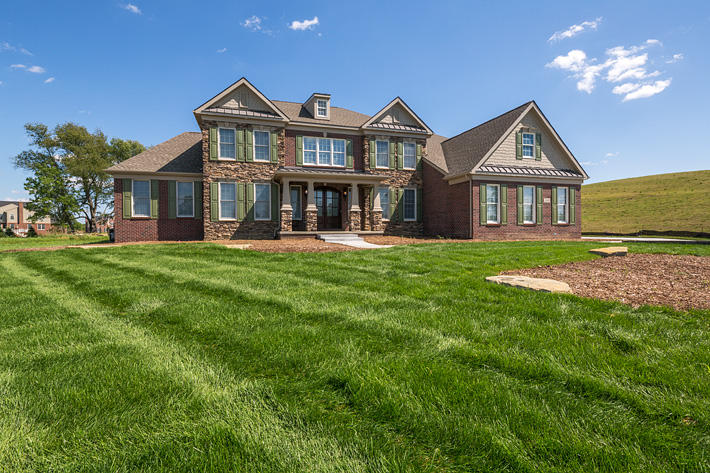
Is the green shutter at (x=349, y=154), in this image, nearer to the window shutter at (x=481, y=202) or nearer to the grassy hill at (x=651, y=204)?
the window shutter at (x=481, y=202)

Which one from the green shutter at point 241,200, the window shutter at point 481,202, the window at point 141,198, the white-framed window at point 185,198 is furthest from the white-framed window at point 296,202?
the window shutter at point 481,202

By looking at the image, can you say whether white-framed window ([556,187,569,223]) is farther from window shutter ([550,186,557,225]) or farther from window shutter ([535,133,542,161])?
window shutter ([535,133,542,161])

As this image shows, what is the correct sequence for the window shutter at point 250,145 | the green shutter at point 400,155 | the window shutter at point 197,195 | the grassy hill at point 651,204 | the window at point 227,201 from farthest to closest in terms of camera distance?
the grassy hill at point 651,204
the green shutter at point 400,155
the window shutter at point 197,195
the window shutter at point 250,145
the window at point 227,201

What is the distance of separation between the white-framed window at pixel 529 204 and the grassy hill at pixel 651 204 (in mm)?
14744

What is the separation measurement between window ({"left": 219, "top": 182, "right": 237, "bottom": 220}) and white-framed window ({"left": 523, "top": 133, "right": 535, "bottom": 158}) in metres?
15.3

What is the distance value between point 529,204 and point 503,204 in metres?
1.79

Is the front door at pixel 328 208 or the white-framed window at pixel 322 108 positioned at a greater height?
the white-framed window at pixel 322 108

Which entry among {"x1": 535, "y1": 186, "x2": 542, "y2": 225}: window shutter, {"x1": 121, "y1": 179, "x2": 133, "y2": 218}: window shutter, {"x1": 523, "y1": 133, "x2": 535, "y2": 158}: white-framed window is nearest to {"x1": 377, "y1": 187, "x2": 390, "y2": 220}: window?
{"x1": 523, "y1": 133, "x2": 535, "y2": 158}: white-framed window

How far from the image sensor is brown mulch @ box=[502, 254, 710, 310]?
439cm

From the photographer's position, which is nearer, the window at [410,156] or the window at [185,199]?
the window at [185,199]

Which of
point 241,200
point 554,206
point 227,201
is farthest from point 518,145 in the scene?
point 227,201

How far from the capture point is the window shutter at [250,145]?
17172 millimetres

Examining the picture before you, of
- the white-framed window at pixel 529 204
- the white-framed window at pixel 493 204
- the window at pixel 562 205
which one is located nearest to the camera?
the white-framed window at pixel 493 204

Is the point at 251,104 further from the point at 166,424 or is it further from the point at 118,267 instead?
the point at 166,424
